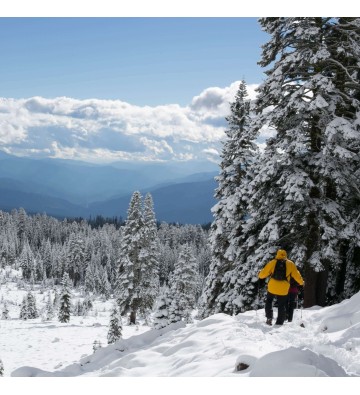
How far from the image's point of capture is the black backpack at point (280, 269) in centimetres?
984

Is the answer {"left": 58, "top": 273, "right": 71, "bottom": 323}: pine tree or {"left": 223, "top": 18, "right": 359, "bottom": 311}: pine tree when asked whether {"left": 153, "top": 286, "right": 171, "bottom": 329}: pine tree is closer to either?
{"left": 223, "top": 18, "right": 359, "bottom": 311}: pine tree

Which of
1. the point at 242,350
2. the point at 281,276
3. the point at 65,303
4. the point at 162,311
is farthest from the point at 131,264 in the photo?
the point at 242,350

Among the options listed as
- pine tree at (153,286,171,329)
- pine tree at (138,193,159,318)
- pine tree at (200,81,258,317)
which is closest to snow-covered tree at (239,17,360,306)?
pine tree at (200,81,258,317)

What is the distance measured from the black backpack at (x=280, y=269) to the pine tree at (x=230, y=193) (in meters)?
8.39

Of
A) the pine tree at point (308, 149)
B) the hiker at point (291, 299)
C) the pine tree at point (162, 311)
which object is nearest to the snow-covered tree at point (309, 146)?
the pine tree at point (308, 149)

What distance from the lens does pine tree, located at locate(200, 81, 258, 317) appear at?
18.7 m

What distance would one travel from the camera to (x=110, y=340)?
2797 cm

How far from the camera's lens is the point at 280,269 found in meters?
9.84

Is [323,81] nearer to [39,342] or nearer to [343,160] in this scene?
[343,160]

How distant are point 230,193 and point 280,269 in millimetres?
10019

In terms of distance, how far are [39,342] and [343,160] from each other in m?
26.0

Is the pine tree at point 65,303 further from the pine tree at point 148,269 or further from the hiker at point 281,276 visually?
the hiker at point 281,276

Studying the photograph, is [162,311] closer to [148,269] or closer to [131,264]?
[131,264]
